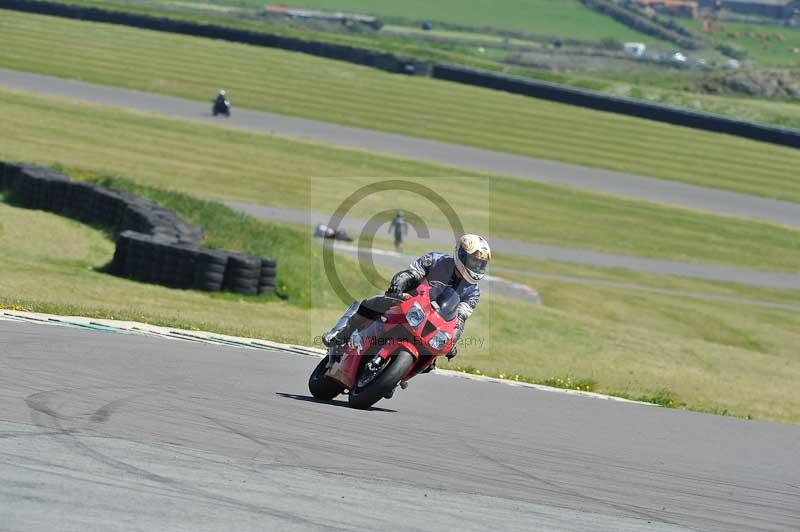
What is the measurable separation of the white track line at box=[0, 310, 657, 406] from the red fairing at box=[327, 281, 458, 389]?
146 inches

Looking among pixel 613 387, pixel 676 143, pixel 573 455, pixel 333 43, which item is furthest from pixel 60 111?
pixel 573 455

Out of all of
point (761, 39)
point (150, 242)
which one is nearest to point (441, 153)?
point (150, 242)

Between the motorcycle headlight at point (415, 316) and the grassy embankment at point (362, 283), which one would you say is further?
the grassy embankment at point (362, 283)

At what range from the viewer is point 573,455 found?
823 cm

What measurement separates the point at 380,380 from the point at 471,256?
4.36ft

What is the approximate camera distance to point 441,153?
46.8 m

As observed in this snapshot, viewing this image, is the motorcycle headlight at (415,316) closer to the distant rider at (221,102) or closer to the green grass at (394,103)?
the distant rider at (221,102)

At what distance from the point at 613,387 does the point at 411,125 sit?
34.8 m

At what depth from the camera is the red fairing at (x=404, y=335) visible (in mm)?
9484

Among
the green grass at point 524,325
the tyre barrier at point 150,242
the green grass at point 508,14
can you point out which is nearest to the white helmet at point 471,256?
the green grass at point 524,325

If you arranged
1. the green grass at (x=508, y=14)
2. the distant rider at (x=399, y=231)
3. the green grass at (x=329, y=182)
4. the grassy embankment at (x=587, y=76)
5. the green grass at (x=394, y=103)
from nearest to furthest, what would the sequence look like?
1. the distant rider at (x=399, y=231)
2. the green grass at (x=329, y=182)
3. the green grass at (x=394, y=103)
4. the grassy embankment at (x=587, y=76)
5. the green grass at (x=508, y=14)

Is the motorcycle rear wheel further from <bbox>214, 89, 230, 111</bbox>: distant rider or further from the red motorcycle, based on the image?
<bbox>214, 89, 230, 111</bbox>: distant rider

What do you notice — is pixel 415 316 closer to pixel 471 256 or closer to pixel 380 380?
pixel 380 380

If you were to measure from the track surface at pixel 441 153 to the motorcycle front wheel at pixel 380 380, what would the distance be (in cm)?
3552
